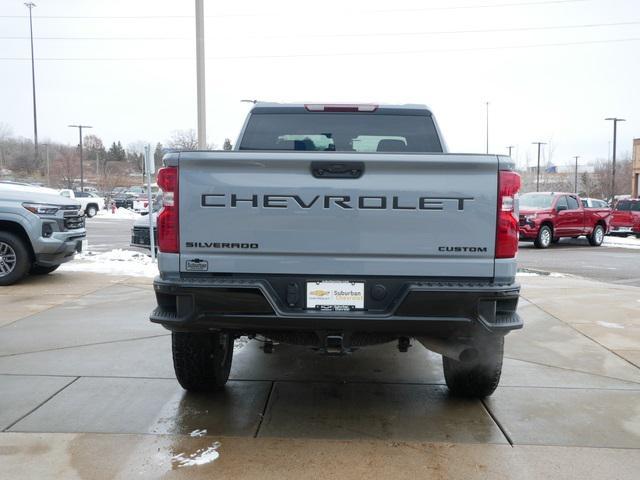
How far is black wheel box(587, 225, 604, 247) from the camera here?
65.9 ft

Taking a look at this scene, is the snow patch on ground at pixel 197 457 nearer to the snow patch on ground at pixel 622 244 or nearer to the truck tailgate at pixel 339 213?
the truck tailgate at pixel 339 213

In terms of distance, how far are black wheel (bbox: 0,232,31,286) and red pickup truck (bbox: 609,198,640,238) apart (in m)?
21.7

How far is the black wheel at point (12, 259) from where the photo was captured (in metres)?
8.94

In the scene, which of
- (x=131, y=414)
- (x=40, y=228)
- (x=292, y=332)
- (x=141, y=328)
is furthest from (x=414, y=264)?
(x=40, y=228)

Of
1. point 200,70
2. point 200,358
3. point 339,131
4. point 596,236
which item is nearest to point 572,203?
point 596,236

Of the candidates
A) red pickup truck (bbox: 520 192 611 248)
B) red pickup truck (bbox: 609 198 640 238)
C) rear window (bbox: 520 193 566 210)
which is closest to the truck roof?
red pickup truck (bbox: 520 192 611 248)

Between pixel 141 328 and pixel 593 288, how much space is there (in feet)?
23.7

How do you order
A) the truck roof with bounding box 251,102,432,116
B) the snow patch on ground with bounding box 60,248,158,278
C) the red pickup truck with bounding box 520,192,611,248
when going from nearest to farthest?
the truck roof with bounding box 251,102,432,116, the snow patch on ground with bounding box 60,248,158,278, the red pickup truck with bounding box 520,192,611,248

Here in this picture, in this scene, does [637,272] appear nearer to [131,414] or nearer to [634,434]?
[634,434]

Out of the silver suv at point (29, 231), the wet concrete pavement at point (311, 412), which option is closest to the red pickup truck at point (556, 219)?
the wet concrete pavement at point (311, 412)

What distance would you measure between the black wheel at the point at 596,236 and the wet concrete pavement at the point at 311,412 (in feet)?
48.8

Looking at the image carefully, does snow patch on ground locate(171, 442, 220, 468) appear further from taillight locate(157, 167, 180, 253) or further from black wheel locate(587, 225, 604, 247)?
black wheel locate(587, 225, 604, 247)

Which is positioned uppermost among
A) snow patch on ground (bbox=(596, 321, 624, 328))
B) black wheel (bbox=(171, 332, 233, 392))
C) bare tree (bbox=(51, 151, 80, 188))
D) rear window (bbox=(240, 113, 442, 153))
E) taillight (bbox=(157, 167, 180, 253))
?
bare tree (bbox=(51, 151, 80, 188))

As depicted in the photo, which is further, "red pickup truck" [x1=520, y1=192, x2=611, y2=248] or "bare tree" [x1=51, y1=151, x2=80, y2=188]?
"bare tree" [x1=51, y1=151, x2=80, y2=188]
